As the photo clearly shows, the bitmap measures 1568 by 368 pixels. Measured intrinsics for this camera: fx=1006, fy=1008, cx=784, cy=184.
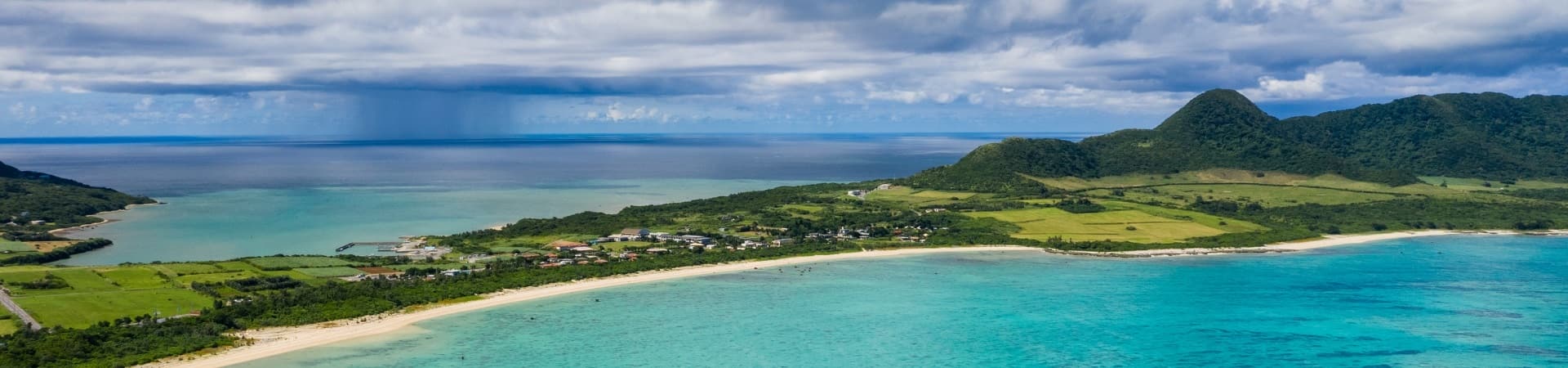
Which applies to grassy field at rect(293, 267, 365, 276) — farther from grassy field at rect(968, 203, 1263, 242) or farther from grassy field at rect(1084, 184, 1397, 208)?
grassy field at rect(1084, 184, 1397, 208)

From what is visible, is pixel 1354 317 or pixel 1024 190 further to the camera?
pixel 1024 190

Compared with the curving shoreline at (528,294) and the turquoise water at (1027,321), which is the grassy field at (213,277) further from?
the turquoise water at (1027,321)

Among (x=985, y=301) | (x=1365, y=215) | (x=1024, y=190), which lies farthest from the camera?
(x=1024, y=190)

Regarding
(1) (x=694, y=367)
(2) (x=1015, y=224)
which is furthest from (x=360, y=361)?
(2) (x=1015, y=224)

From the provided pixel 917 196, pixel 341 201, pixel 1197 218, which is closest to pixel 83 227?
pixel 341 201

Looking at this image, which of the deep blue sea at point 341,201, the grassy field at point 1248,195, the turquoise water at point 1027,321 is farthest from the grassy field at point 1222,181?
the turquoise water at point 1027,321

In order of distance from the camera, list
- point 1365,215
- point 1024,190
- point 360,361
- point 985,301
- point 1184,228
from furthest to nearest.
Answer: point 1024,190, point 1365,215, point 1184,228, point 985,301, point 360,361

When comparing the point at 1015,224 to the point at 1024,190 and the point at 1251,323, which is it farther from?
the point at 1251,323
